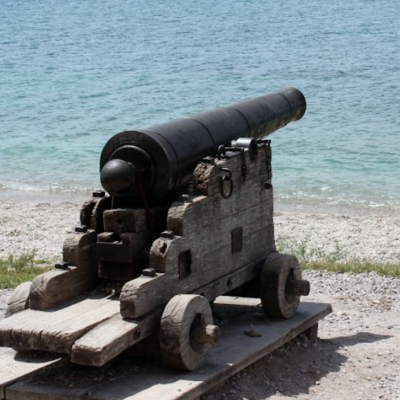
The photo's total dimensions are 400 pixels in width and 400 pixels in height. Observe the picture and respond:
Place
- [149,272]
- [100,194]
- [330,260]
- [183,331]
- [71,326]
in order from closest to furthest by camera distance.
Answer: [71,326] → [183,331] → [149,272] → [100,194] → [330,260]

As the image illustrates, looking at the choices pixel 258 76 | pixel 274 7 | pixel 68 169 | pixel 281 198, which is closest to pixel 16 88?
pixel 258 76

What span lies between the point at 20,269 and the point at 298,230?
14.9 ft

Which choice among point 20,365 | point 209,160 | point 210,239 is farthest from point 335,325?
point 20,365

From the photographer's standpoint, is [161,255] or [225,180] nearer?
[161,255]

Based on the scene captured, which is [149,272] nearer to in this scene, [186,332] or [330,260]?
[186,332]

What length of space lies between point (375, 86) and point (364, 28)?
55.3 feet

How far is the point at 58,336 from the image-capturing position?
6156 millimetres

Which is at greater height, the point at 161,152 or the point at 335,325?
the point at 161,152

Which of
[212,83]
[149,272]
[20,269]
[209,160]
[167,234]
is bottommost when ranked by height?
[212,83]

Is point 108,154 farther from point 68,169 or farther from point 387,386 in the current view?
point 68,169

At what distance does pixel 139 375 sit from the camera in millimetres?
6578

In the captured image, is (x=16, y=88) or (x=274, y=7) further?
(x=274, y=7)

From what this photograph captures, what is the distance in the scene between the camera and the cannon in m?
6.39

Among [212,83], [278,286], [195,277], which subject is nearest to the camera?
[195,277]
